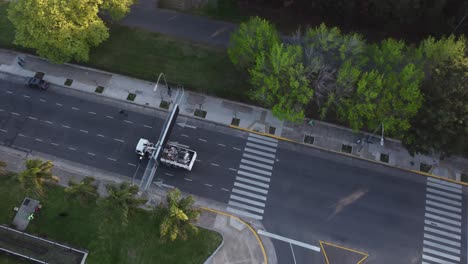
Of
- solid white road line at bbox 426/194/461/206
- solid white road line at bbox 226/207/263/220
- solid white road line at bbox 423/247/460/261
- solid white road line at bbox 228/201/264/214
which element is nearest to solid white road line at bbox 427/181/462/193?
solid white road line at bbox 426/194/461/206

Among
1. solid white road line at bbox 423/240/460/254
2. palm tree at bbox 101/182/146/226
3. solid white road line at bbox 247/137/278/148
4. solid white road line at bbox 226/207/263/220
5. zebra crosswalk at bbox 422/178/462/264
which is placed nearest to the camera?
palm tree at bbox 101/182/146/226

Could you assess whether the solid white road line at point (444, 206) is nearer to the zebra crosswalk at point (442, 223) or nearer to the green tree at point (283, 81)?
the zebra crosswalk at point (442, 223)

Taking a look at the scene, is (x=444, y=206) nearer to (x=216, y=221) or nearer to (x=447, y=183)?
(x=447, y=183)

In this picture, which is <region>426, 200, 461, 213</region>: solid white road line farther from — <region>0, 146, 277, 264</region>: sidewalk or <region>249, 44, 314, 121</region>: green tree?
<region>0, 146, 277, 264</region>: sidewalk

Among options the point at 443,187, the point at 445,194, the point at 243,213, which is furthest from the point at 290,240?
the point at 443,187

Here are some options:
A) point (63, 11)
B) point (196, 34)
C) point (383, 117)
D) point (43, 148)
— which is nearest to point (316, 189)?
point (383, 117)

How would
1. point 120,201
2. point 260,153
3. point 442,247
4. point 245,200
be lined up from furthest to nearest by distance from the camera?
point 260,153, point 245,200, point 442,247, point 120,201

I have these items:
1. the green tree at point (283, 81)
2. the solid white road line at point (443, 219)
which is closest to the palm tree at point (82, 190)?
the green tree at point (283, 81)
